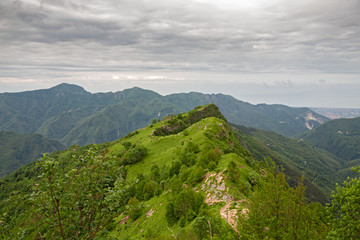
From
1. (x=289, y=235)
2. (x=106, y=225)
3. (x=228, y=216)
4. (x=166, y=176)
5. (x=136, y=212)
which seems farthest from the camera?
(x=166, y=176)

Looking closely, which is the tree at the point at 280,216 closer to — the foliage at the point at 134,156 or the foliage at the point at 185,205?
the foliage at the point at 185,205

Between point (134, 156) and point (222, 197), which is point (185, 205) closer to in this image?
point (222, 197)

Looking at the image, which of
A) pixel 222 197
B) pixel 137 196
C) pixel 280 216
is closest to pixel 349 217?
pixel 280 216

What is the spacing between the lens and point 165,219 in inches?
1485

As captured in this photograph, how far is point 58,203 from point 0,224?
3.58m

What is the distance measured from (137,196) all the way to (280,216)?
46.3 meters

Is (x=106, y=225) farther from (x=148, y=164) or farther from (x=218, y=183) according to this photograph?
(x=148, y=164)

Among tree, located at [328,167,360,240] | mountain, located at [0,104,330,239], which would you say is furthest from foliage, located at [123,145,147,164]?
tree, located at [328,167,360,240]

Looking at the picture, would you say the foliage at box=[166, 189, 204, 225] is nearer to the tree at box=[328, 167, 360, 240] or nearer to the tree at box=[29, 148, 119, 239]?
the tree at box=[328, 167, 360, 240]

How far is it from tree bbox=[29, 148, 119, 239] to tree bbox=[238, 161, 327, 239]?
41.7ft

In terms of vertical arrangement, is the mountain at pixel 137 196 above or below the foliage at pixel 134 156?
above

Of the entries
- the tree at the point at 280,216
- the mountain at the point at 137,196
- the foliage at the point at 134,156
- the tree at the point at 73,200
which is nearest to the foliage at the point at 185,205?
the mountain at the point at 137,196

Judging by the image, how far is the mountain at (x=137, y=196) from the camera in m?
11.1

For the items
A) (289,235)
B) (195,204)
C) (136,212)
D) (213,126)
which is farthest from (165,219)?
(213,126)
